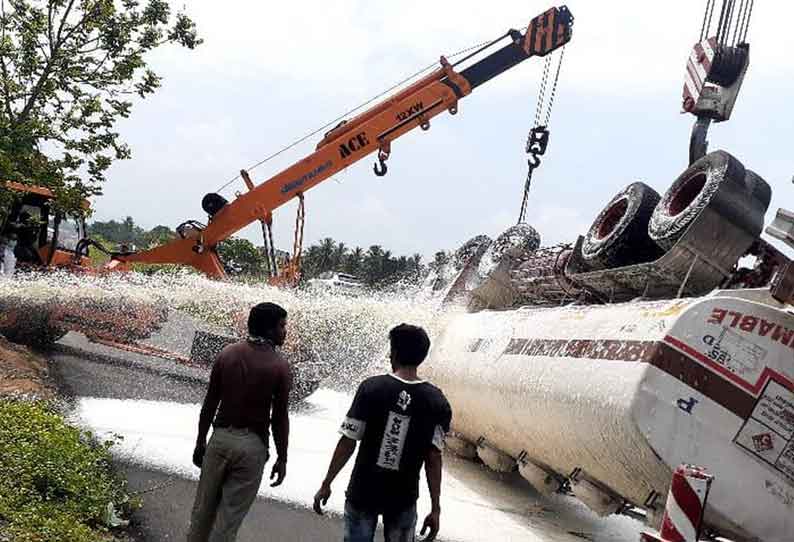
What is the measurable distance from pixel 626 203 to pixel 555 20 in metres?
6.66

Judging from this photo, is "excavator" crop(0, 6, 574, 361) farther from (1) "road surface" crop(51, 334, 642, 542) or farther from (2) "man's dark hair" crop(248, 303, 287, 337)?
(2) "man's dark hair" crop(248, 303, 287, 337)

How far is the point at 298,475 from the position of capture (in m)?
7.93

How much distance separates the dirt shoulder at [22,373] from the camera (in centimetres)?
912

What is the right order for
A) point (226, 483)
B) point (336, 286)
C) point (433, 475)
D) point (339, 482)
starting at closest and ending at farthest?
point (433, 475) < point (226, 483) < point (339, 482) < point (336, 286)

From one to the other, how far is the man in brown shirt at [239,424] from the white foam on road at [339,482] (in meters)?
2.12

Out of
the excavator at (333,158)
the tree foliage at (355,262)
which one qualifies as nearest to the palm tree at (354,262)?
the tree foliage at (355,262)

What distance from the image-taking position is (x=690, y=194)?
7773mm

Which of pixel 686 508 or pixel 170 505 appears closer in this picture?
pixel 686 508

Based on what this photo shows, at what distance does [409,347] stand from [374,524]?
0.90m

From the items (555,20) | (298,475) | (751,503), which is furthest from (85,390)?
(555,20)

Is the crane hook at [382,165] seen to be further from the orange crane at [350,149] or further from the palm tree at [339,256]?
the palm tree at [339,256]

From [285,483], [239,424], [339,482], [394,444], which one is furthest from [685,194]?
[239,424]

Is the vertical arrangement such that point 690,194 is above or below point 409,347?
above

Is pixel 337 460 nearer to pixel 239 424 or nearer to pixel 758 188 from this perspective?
pixel 239 424
